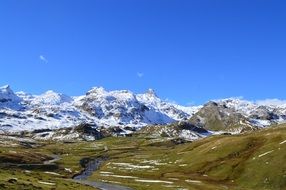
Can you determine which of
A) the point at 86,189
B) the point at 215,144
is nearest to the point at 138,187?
the point at 86,189

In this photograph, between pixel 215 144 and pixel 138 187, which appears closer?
pixel 138 187

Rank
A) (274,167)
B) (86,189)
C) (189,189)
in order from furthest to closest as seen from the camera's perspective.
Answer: (274,167)
(189,189)
(86,189)

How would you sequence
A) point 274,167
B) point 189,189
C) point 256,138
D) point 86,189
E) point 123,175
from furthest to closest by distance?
point 256,138 < point 123,175 < point 274,167 < point 189,189 < point 86,189

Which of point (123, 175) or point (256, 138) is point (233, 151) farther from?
point (123, 175)

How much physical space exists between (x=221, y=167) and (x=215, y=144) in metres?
Result: 35.1

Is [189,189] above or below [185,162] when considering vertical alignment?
below

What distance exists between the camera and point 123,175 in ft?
575

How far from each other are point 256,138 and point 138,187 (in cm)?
7433

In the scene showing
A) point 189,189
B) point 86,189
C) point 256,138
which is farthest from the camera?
point 256,138

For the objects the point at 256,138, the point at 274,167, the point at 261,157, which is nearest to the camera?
the point at 274,167

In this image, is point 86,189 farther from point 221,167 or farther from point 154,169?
point 154,169

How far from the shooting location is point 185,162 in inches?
7598

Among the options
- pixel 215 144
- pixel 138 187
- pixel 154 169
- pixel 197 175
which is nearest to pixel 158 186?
pixel 138 187

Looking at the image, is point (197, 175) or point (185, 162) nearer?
point (197, 175)
